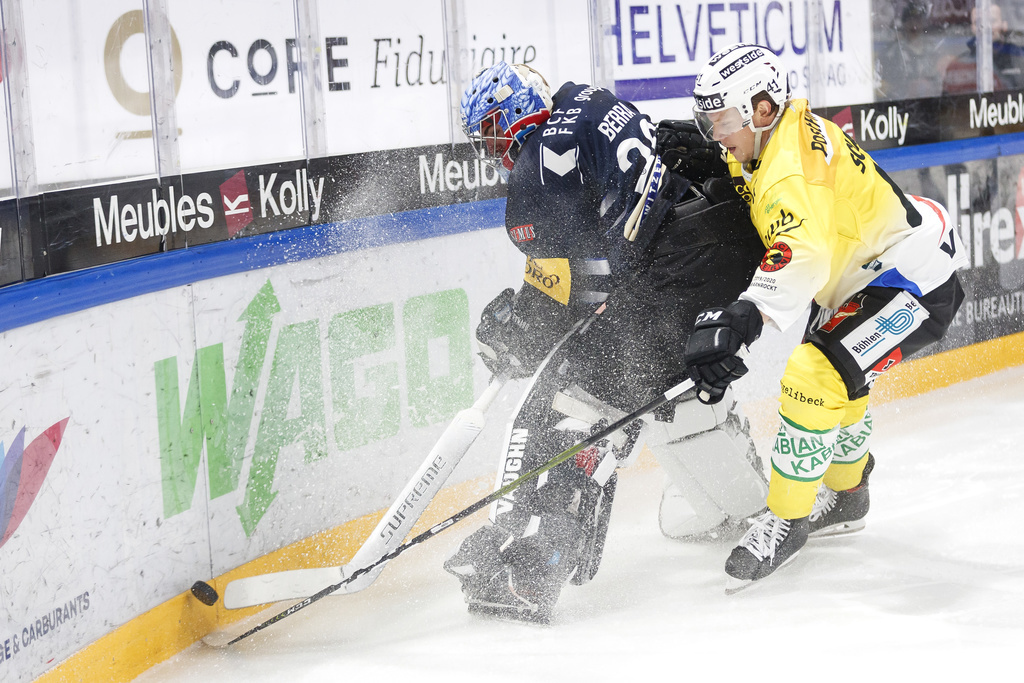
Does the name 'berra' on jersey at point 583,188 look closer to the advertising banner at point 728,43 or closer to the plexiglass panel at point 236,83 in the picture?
the plexiglass panel at point 236,83

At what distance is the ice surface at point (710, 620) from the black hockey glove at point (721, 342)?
64cm

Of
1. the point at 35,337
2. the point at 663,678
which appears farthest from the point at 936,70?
the point at 35,337

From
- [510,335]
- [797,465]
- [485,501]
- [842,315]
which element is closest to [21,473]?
[485,501]

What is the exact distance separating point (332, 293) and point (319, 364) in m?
0.22

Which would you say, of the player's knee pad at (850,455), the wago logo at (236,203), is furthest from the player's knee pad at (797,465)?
the wago logo at (236,203)

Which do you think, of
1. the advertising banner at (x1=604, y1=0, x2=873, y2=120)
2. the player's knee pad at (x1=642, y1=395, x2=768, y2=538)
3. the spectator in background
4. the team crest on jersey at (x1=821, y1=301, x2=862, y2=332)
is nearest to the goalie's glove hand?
the player's knee pad at (x1=642, y1=395, x2=768, y2=538)

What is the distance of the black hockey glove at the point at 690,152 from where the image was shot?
3152 millimetres

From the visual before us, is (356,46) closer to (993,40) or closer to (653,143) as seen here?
(653,143)

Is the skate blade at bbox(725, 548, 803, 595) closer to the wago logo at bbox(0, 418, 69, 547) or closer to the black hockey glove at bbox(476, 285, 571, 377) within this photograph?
the black hockey glove at bbox(476, 285, 571, 377)

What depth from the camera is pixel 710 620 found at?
9.50 ft

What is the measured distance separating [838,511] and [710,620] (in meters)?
0.72

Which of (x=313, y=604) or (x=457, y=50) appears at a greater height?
(x=457, y=50)

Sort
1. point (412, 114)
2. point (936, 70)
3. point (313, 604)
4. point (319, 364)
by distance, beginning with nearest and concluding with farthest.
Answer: point (313, 604)
point (319, 364)
point (412, 114)
point (936, 70)

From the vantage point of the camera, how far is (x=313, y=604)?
3.25 meters
